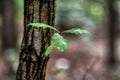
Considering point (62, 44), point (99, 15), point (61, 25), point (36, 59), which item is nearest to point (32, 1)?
point (36, 59)

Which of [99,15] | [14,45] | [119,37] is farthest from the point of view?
[119,37]

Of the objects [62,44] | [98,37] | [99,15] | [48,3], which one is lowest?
[98,37]

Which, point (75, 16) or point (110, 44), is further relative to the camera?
point (75, 16)

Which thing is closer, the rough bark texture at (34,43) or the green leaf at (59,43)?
the green leaf at (59,43)

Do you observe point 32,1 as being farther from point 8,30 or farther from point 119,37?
point 119,37

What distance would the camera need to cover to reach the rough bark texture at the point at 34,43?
2.02 m

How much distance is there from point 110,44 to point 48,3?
37.7 feet

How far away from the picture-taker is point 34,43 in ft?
6.72

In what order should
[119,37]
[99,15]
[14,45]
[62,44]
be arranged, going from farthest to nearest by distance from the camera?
[119,37] → [99,15] → [14,45] → [62,44]

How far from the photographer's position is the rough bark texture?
202 centimetres

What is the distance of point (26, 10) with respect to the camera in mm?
2029

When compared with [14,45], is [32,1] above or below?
above

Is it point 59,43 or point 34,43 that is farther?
point 34,43

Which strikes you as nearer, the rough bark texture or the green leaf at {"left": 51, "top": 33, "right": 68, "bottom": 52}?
the green leaf at {"left": 51, "top": 33, "right": 68, "bottom": 52}
